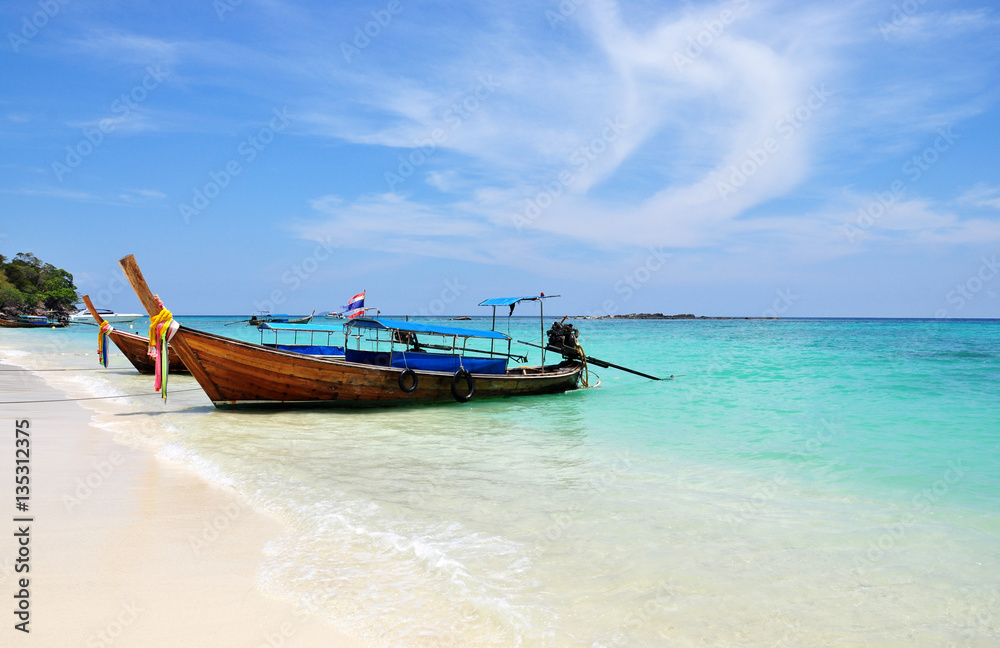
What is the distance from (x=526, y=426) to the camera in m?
11.6

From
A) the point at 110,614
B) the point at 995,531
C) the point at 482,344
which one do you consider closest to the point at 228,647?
the point at 110,614

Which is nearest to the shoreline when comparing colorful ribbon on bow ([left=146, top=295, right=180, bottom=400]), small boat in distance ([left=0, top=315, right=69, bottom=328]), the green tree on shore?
colorful ribbon on bow ([left=146, top=295, right=180, bottom=400])

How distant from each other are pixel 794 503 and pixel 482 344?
38.3 meters

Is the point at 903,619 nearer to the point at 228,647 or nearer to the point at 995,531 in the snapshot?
the point at 995,531

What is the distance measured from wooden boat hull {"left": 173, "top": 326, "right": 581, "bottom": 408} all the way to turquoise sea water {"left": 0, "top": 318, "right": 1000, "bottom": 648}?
513 millimetres

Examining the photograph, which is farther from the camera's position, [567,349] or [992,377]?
[992,377]

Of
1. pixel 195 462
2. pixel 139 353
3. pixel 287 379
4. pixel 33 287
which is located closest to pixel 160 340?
pixel 287 379

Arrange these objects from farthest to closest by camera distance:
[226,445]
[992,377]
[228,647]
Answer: [992,377], [226,445], [228,647]

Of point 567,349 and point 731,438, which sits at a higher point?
point 567,349

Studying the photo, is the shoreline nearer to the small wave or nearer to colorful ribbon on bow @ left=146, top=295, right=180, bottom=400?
the small wave

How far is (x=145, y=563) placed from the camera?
13.3 feet

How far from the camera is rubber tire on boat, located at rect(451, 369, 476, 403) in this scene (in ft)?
46.8

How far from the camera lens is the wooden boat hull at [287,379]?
1152cm

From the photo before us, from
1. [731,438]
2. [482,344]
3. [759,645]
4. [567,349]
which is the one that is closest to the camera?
[759,645]
